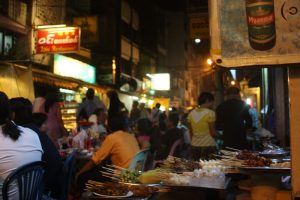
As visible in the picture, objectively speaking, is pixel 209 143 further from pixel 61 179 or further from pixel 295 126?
pixel 295 126

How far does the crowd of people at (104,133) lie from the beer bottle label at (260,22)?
2552 mm

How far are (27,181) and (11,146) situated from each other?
1.23 ft

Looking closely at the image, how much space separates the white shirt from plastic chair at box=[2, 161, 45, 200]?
8cm

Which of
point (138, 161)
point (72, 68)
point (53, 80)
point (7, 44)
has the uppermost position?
point (7, 44)

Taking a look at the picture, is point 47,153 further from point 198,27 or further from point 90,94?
point 198,27

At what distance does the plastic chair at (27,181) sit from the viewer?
348cm

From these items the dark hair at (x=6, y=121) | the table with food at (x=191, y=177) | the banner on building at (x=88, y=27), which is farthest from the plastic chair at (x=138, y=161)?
the banner on building at (x=88, y=27)

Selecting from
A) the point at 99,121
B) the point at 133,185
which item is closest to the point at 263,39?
the point at 133,185

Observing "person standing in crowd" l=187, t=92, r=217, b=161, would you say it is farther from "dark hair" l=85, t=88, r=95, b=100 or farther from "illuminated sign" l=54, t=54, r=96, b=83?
"illuminated sign" l=54, t=54, r=96, b=83

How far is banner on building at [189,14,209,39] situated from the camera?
14.8 metres

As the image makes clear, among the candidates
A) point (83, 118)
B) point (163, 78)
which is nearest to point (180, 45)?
point (163, 78)

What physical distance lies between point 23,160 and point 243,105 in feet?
15.6

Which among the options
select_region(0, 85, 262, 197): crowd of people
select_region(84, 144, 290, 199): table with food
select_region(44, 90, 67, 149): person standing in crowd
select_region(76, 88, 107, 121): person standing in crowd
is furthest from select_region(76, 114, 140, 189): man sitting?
select_region(76, 88, 107, 121): person standing in crowd

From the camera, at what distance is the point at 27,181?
369 centimetres
